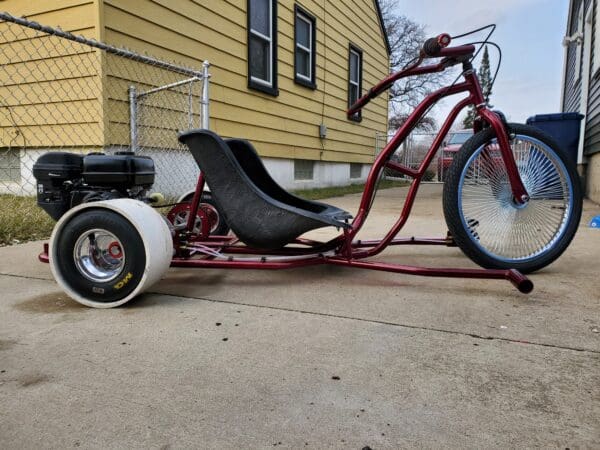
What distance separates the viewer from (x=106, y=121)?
4.09 metres

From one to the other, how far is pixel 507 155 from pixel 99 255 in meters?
2.03

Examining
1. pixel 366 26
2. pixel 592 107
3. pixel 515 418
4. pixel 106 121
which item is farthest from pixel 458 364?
pixel 366 26

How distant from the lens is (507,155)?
2.22 metres

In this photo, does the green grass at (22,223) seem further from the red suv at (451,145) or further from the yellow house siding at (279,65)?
the red suv at (451,145)

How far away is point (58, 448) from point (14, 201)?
3.95m

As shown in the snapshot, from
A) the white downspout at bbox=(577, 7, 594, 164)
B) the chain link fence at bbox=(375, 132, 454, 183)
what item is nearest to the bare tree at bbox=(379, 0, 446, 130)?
the chain link fence at bbox=(375, 132, 454, 183)

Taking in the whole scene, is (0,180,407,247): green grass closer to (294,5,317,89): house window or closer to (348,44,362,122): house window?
(294,5,317,89): house window

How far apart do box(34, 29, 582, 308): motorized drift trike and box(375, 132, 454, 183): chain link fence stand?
14.4ft

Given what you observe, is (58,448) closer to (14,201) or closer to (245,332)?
(245,332)

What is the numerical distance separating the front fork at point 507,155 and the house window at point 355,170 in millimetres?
8572

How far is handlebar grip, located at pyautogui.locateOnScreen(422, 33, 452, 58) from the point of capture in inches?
83.8

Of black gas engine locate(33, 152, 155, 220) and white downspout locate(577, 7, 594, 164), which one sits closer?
black gas engine locate(33, 152, 155, 220)

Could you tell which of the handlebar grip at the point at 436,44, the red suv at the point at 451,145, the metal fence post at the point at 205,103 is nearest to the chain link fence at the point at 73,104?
the metal fence post at the point at 205,103

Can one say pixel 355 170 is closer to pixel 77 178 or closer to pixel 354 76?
pixel 354 76
